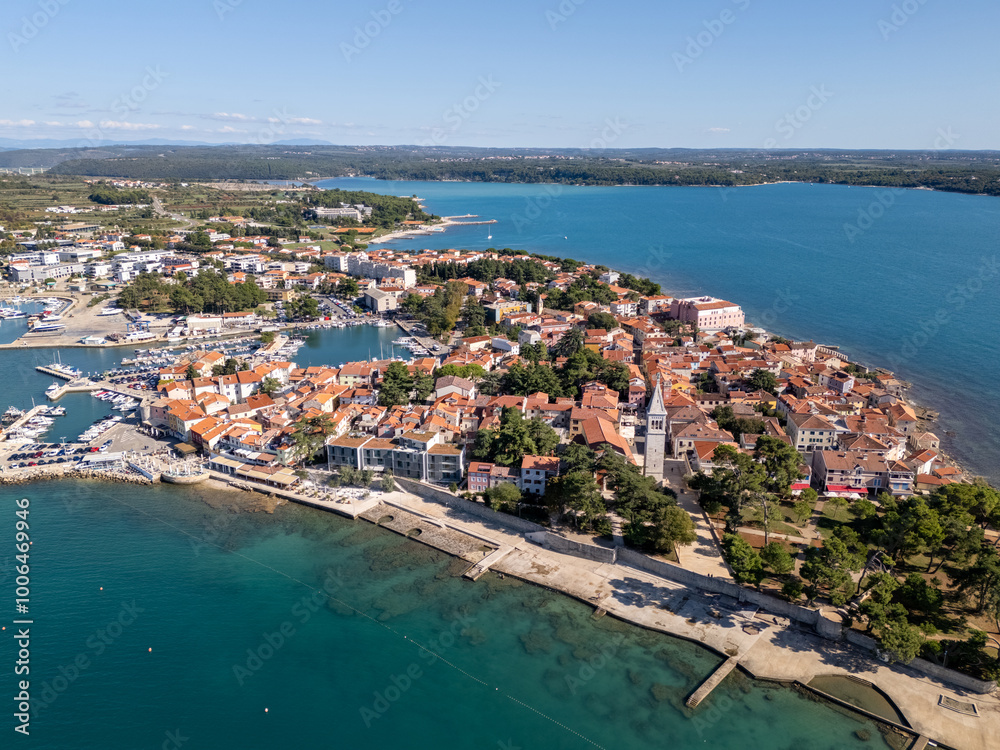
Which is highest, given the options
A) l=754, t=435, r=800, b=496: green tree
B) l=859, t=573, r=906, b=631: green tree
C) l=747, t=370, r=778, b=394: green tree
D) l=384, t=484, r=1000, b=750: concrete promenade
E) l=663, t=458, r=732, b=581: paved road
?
l=747, t=370, r=778, b=394: green tree

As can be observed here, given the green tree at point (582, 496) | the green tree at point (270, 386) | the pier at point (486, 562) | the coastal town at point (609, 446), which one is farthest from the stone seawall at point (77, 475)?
the green tree at point (582, 496)

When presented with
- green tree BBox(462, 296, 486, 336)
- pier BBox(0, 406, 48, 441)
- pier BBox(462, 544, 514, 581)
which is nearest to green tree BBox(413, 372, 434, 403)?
pier BBox(462, 544, 514, 581)

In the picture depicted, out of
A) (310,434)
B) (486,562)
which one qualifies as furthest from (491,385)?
(486,562)

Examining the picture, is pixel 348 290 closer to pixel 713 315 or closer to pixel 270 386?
pixel 270 386

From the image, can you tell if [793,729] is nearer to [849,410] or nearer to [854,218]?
[849,410]

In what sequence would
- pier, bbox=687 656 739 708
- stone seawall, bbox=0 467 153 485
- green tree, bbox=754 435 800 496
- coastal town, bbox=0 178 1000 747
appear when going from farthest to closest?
stone seawall, bbox=0 467 153 485, green tree, bbox=754 435 800 496, coastal town, bbox=0 178 1000 747, pier, bbox=687 656 739 708

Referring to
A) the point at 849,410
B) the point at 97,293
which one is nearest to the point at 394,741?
the point at 849,410

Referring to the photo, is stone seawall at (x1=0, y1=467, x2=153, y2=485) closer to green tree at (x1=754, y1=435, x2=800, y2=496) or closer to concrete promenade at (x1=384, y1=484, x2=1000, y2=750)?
concrete promenade at (x1=384, y1=484, x2=1000, y2=750)
